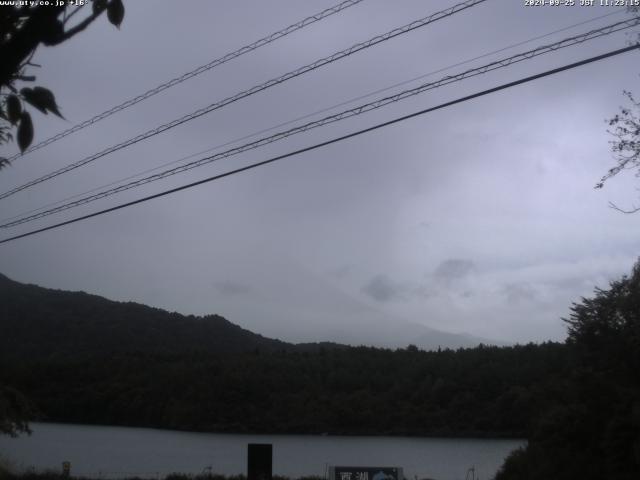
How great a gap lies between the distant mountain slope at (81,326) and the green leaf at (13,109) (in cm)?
7091

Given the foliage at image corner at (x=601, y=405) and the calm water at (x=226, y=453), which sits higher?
the foliage at image corner at (x=601, y=405)

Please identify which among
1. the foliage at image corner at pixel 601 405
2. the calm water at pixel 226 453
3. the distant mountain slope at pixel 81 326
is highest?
the distant mountain slope at pixel 81 326

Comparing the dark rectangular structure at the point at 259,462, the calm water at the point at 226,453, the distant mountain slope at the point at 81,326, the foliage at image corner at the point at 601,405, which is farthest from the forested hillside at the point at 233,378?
the dark rectangular structure at the point at 259,462

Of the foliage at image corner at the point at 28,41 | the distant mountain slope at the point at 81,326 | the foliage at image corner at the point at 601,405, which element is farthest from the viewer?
the distant mountain slope at the point at 81,326

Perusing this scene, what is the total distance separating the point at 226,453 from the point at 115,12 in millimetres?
42684

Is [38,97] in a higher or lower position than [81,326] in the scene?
lower

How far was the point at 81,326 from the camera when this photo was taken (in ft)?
243

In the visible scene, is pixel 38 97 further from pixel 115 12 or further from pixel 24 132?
pixel 115 12

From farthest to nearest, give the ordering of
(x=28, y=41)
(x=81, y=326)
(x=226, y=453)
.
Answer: (x=81, y=326) → (x=226, y=453) → (x=28, y=41)

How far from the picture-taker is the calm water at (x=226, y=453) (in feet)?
115

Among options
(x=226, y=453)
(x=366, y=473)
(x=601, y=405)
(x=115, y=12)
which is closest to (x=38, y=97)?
(x=115, y=12)

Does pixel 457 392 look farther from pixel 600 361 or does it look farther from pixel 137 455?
pixel 600 361

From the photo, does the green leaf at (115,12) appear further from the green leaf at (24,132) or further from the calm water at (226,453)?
the calm water at (226,453)

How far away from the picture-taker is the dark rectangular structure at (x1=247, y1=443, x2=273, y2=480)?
814 inches
